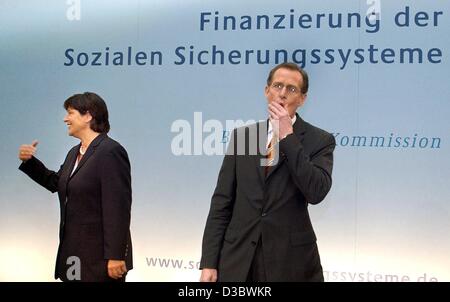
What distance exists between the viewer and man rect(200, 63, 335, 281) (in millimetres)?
2604

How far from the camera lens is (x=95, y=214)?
331cm

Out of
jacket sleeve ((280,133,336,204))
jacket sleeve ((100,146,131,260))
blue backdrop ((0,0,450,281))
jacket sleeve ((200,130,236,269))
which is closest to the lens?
jacket sleeve ((280,133,336,204))

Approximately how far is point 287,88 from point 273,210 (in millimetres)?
535

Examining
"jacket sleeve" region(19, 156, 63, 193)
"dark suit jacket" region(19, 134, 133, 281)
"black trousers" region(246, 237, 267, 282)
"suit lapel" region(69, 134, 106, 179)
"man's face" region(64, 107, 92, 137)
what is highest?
"man's face" region(64, 107, 92, 137)

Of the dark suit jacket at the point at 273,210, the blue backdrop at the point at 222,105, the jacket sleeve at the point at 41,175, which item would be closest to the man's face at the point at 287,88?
the dark suit jacket at the point at 273,210

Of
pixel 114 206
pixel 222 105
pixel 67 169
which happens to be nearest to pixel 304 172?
pixel 114 206

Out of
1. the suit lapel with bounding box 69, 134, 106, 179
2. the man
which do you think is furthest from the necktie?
the suit lapel with bounding box 69, 134, 106, 179

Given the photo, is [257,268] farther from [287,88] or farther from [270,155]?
[287,88]

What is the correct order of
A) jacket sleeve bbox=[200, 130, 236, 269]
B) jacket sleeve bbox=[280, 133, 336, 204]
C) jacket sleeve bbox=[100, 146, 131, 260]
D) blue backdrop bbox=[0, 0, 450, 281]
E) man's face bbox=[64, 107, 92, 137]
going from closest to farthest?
jacket sleeve bbox=[280, 133, 336, 204] → jacket sleeve bbox=[200, 130, 236, 269] → jacket sleeve bbox=[100, 146, 131, 260] → man's face bbox=[64, 107, 92, 137] → blue backdrop bbox=[0, 0, 450, 281]

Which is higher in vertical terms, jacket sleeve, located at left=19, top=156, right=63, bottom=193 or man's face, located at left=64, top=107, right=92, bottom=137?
man's face, located at left=64, top=107, right=92, bottom=137

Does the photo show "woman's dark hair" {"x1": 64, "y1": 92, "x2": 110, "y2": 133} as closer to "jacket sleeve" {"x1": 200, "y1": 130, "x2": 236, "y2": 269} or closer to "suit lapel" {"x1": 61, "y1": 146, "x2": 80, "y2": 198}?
"suit lapel" {"x1": 61, "y1": 146, "x2": 80, "y2": 198}

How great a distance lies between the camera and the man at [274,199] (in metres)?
2.60

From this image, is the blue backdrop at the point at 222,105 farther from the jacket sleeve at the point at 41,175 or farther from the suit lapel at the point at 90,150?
the suit lapel at the point at 90,150

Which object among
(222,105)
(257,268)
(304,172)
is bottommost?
(257,268)
